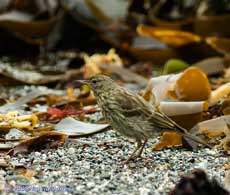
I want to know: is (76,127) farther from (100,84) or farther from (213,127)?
(213,127)

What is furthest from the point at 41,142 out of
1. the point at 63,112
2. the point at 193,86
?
the point at 193,86

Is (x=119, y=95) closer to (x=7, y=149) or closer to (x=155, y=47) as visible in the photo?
(x=7, y=149)

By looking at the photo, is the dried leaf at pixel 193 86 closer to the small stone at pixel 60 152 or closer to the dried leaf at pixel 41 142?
the dried leaf at pixel 41 142

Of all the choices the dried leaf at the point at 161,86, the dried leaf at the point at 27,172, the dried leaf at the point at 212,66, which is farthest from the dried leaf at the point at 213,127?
the dried leaf at the point at 212,66

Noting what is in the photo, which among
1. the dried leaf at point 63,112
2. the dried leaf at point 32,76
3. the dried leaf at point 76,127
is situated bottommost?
the dried leaf at point 32,76

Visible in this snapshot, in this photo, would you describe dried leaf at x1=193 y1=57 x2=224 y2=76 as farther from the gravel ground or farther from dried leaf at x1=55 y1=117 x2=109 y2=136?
the gravel ground

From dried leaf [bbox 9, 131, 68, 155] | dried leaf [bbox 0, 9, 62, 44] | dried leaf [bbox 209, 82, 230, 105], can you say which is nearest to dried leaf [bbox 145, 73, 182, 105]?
dried leaf [bbox 209, 82, 230, 105]
